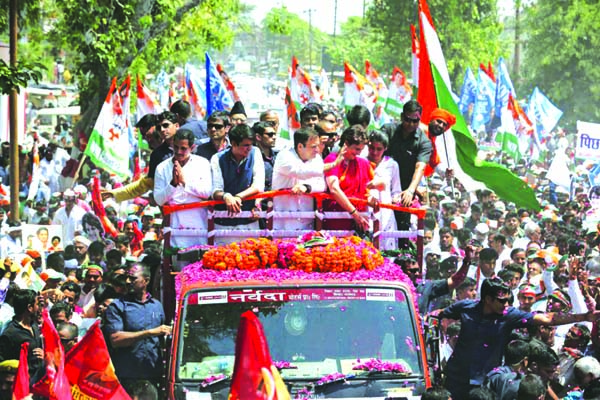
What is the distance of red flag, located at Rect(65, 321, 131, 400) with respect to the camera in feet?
25.0

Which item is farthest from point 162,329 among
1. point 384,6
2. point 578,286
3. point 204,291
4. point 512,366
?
point 384,6

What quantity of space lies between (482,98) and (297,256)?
24.4 metres

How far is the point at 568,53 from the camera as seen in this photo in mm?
51406

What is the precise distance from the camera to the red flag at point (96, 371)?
7617 mm

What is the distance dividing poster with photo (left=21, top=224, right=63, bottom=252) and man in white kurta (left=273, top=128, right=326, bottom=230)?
24.1 ft

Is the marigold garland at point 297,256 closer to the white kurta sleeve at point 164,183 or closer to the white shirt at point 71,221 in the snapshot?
the white kurta sleeve at point 164,183

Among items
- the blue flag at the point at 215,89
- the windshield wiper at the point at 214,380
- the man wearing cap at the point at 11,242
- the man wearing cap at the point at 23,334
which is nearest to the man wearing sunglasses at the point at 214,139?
the man wearing cap at the point at 23,334

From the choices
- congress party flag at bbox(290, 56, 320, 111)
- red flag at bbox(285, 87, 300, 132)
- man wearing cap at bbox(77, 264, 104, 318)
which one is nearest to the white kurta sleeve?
man wearing cap at bbox(77, 264, 104, 318)

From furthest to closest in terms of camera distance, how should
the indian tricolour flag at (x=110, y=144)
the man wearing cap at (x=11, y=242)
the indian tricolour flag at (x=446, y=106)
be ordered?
the indian tricolour flag at (x=110, y=144) < the man wearing cap at (x=11, y=242) < the indian tricolour flag at (x=446, y=106)

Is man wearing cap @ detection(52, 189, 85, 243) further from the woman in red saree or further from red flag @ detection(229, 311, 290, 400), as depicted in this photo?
red flag @ detection(229, 311, 290, 400)

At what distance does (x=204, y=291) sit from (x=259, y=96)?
60.8 meters

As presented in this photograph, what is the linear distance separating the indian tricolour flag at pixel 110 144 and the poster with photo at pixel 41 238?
7.57 ft

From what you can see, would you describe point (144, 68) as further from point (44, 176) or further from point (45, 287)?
point (45, 287)

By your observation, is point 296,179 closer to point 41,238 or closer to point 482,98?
point 41,238
